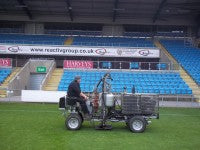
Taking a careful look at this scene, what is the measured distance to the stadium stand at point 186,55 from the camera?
2642 cm

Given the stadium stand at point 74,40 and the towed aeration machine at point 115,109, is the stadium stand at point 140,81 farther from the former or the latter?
the towed aeration machine at point 115,109

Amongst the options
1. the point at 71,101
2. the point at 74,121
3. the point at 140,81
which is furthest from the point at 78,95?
the point at 140,81

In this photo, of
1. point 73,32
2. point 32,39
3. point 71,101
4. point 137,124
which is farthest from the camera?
point 73,32

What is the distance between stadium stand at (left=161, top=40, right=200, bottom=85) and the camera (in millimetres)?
26422

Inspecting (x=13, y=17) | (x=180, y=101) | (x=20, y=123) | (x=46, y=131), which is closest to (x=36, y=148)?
(x=46, y=131)

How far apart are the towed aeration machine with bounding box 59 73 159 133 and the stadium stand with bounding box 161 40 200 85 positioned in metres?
14.6

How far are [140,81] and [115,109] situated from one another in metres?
13.4

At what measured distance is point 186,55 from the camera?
29.7 m

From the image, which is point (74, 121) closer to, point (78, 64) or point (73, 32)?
point (78, 64)

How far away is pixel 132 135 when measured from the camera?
993cm

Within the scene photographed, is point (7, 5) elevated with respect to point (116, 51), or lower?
elevated

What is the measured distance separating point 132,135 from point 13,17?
24.8m

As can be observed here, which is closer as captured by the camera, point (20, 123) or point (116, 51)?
point (20, 123)

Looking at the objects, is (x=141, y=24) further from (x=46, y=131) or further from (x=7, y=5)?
(x=46, y=131)
